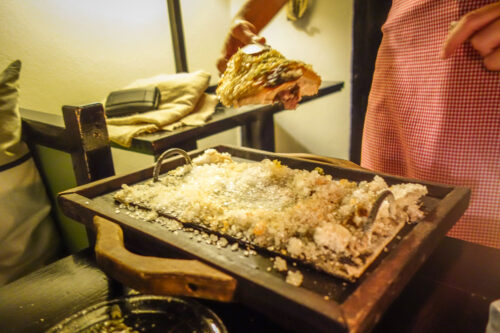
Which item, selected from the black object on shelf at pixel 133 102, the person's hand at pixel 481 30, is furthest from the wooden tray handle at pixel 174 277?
the black object on shelf at pixel 133 102

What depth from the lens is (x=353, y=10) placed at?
307cm

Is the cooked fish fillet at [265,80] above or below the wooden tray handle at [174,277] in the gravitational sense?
above

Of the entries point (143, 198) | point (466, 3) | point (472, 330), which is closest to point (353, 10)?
point (466, 3)

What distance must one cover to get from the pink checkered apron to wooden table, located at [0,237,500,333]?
1.02 ft

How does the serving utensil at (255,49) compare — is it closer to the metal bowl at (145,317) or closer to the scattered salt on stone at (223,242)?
the scattered salt on stone at (223,242)

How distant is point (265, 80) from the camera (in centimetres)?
131

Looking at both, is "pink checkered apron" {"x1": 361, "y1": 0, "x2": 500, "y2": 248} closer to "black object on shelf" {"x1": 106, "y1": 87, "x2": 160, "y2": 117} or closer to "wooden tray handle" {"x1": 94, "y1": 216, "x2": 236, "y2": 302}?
"wooden tray handle" {"x1": 94, "y1": 216, "x2": 236, "y2": 302}

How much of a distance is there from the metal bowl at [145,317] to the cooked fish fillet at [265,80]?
0.78 meters

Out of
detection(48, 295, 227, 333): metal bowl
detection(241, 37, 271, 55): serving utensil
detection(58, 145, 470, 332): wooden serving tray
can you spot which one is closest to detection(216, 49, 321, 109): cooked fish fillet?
detection(241, 37, 271, 55): serving utensil

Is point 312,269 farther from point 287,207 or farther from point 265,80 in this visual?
point 265,80

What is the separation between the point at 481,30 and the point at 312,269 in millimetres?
847

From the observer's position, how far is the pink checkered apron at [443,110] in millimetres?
1290

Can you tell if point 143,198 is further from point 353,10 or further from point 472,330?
point 353,10

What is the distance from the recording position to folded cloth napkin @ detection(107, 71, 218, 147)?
200cm
